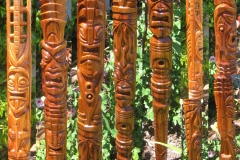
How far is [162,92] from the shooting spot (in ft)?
6.49

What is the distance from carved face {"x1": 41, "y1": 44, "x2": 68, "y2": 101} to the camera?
1.78 metres

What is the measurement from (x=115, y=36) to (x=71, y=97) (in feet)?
2.28

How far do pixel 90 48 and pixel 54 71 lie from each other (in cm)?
16

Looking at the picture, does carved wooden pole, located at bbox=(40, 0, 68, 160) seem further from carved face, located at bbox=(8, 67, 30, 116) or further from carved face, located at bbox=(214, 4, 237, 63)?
carved face, located at bbox=(214, 4, 237, 63)

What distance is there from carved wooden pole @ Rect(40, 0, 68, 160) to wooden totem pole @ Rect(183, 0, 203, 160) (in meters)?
0.58

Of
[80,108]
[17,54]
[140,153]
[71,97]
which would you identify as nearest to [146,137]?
[140,153]

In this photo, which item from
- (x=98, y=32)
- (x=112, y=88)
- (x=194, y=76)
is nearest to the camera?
(x=98, y=32)

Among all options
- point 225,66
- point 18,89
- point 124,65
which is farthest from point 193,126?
point 18,89

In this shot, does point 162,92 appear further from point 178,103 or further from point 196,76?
point 178,103

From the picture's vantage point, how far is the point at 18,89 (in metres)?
1.78

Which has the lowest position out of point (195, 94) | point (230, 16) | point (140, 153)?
point (140, 153)

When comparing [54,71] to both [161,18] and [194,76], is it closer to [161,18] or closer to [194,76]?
[161,18]

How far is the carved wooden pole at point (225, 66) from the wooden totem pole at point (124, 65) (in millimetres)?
342

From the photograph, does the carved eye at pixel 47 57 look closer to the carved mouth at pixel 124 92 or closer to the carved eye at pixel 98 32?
the carved eye at pixel 98 32
